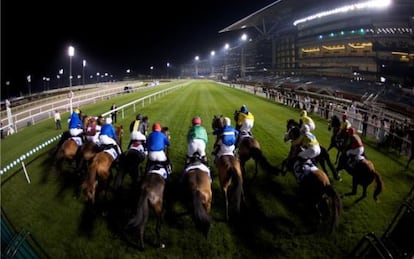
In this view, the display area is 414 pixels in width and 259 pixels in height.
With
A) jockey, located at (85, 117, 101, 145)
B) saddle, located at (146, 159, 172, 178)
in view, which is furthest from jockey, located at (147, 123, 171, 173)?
jockey, located at (85, 117, 101, 145)

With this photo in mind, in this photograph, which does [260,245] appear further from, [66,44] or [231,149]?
[66,44]

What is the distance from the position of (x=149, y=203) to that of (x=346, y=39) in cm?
4431

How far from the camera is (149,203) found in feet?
18.7

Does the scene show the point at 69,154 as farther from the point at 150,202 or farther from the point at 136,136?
the point at 150,202

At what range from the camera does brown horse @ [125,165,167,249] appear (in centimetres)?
554

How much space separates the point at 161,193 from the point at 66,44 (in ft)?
326

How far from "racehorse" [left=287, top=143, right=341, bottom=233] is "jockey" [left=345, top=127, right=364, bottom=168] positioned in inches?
53.5

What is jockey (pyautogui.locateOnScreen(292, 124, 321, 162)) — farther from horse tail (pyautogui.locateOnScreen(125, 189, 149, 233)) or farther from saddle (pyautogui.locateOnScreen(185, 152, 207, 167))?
horse tail (pyautogui.locateOnScreen(125, 189, 149, 233))

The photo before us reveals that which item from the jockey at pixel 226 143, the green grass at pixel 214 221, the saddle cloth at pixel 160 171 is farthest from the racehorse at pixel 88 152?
the jockey at pixel 226 143

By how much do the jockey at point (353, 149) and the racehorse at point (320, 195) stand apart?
53.5 inches

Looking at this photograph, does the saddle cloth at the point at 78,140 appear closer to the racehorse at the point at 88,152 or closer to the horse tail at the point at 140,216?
the racehorse at the point at 88,152

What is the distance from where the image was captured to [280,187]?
8.20 metres

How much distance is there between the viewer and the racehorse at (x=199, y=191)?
5.57 metres

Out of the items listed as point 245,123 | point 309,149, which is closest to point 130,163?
point 245,123
